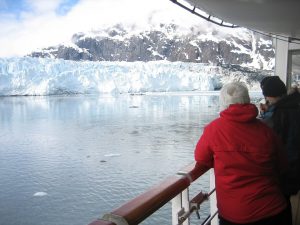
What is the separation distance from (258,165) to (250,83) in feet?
198

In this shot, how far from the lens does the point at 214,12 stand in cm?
353

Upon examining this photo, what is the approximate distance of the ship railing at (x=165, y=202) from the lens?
900 mm

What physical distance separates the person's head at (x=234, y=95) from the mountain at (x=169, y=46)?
10459cm

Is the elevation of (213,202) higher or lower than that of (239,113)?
lower

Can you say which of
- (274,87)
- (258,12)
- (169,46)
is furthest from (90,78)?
(169,46)

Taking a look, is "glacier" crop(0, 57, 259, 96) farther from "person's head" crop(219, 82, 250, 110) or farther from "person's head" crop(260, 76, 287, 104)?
"person's head" crop(219, 82, 250, 110)

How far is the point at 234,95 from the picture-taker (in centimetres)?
124

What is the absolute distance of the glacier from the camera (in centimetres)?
4197

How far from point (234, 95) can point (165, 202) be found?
0.41 meters

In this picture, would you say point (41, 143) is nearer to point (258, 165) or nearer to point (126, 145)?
point (126, 145)

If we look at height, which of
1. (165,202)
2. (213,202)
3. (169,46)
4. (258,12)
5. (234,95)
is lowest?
(213,202)

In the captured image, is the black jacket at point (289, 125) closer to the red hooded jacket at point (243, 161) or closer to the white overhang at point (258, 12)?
the red hooded jacket at point (243, 161)

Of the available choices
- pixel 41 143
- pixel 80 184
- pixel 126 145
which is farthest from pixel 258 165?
pixel 41 143

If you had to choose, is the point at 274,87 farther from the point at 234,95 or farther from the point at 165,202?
the point at 165,202
